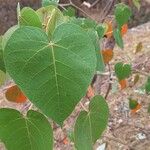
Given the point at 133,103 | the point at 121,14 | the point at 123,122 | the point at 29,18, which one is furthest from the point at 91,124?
the point at 123,122

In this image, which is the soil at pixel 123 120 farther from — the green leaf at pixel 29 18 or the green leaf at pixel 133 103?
the green leaf at pixel 29 18

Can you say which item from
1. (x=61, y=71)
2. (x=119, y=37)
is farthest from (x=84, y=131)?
(x=119, y=37)

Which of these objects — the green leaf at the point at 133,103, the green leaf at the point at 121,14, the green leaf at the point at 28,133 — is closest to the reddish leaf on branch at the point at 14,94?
the green leaf at the point at 28,133

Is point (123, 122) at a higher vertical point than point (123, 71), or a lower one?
lower

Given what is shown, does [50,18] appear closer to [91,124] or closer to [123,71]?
[91,124]

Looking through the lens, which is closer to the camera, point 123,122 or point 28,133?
point 28,133

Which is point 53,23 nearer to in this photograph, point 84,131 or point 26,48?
point 26,48

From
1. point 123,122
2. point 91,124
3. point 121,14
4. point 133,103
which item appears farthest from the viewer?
point 123,122
